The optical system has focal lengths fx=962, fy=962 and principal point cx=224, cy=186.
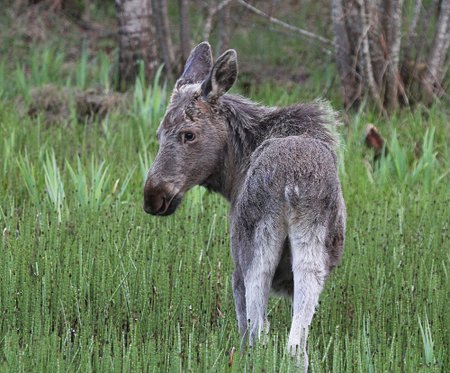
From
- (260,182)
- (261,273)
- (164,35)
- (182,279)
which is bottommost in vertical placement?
(182,279)

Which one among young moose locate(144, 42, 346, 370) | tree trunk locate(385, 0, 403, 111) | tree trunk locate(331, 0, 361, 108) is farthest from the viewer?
tree trunk locate(331, 0, 361, 108)

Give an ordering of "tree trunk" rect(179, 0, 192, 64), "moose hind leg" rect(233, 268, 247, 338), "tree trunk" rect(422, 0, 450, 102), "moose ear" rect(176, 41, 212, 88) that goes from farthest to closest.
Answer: "tree trunk" rect(179, 0, 192, 64), "tree trunk" rect(422, 0, 450, 102), "moose ear" rect(176, 41, 212, 88), "moose hind leg" rect(233, 268, 247, 338)

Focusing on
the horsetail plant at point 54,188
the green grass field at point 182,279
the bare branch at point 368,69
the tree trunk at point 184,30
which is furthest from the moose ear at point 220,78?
the tree trunk at point 184,30

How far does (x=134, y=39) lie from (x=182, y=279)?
6358mm

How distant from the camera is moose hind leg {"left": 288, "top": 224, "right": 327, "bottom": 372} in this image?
3855 millimetres

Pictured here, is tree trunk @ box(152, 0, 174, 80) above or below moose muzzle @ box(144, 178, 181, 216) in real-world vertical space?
above

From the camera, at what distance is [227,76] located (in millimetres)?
4699

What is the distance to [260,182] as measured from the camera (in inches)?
159

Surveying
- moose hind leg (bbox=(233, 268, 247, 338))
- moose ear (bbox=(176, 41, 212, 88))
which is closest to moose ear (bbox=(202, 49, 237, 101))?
moose ear (bbox=(176, 41, 212, 88))

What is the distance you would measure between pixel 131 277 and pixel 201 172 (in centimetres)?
97

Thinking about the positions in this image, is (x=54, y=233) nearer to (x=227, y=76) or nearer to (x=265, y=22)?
(x=227, y=76)

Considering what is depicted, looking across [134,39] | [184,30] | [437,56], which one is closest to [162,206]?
[437,56]

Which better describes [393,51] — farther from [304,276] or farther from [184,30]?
[304,276]

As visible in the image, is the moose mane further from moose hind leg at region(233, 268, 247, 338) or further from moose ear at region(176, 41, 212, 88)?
moose hind leg at region(233, 268, 247, 338)
